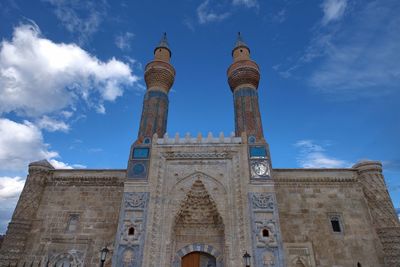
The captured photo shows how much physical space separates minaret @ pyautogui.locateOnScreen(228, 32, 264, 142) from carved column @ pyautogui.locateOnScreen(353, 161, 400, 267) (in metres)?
4.71

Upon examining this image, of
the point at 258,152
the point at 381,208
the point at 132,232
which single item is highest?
the point at 258,152

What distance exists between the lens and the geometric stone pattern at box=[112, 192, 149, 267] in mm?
9008

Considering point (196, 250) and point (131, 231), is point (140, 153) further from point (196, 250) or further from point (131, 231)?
point (196, 250)

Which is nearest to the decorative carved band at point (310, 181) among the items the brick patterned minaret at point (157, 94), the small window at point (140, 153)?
the small window at point (140, 153)

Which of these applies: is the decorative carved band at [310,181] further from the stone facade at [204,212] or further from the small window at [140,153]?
the small window at [140,153]

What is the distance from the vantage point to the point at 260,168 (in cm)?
1048

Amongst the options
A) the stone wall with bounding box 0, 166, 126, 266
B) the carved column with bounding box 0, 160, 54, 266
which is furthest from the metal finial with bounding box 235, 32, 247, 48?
the carved column with bounding box 0, 160, 54, 266

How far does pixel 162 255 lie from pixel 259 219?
12.2 ft

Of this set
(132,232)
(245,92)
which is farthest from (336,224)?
(132,232)

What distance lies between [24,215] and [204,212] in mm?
7637

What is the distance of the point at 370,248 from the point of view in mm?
9984

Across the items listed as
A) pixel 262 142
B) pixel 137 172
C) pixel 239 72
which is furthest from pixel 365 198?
pixel 137 172

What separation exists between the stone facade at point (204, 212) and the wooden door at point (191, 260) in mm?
39

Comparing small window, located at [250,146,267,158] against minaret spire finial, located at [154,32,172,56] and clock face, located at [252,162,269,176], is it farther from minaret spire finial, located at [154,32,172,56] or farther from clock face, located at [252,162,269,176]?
minaret spire finial, located at [154,32,172,56]
